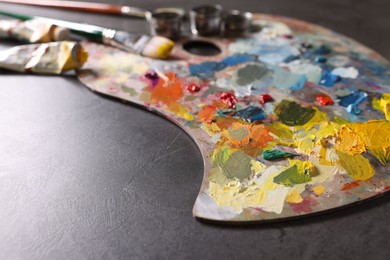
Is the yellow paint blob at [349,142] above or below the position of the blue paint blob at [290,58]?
above

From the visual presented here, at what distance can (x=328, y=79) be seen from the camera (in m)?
1.40

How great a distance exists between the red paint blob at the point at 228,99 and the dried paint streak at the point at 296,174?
11.5 inches

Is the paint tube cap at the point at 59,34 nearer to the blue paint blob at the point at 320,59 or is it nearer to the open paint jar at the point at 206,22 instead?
the open paint jar at the point at 206,22

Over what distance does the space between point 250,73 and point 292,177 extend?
0.50 metres

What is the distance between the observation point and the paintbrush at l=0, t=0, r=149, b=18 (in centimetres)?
184

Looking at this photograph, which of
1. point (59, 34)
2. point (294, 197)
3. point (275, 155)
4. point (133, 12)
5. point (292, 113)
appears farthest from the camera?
point (133, 12)

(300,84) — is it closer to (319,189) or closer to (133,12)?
(319,189)

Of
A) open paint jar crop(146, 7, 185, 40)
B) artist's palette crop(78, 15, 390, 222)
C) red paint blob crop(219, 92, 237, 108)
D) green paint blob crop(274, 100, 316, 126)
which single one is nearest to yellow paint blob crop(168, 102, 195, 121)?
artist's palette crop(78, 15, 390, 222)

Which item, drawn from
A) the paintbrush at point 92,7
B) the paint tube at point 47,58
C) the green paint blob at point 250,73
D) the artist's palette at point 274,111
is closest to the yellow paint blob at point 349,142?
the artist's palette at point 274,111

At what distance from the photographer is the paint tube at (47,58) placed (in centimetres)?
147

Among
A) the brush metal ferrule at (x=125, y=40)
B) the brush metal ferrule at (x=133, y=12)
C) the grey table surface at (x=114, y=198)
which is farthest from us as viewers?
the brush metal ferrule at (x=133, y=12)

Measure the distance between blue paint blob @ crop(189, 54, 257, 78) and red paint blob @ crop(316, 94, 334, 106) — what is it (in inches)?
11.7

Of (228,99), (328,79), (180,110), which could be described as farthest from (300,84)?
(180,110)

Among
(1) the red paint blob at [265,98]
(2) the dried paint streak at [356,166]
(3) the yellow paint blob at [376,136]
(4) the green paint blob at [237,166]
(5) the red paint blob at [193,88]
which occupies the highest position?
(3) the yellow paint blob at [376,136]
